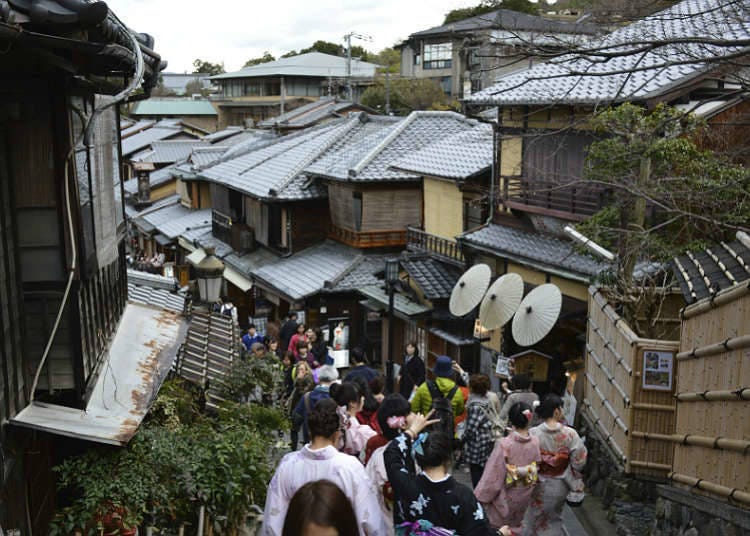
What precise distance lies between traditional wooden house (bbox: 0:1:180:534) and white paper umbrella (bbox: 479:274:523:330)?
10917mm

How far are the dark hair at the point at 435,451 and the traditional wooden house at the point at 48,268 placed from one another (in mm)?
2315

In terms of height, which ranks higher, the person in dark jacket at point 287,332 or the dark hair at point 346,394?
the dark hair at point 346,394

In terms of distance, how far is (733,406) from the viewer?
757 cm

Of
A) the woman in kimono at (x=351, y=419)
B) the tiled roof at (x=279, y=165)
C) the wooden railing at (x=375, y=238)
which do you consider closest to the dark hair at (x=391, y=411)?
the woman in kimono at (x=351, y=419)

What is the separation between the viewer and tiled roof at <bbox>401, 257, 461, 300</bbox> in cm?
2128

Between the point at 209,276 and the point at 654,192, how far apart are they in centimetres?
701

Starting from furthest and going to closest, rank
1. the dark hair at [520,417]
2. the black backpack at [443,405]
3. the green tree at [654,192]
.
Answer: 1. the green tree at [654,192]
2. the black backpack at [443,405]
3. the dark hair at [520,417]

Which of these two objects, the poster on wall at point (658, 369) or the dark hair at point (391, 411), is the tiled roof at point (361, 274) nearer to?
the poster on wall at point (658, 369)

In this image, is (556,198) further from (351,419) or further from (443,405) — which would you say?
(351,419)

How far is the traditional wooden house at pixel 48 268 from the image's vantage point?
579 cm

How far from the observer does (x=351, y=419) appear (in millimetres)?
8617

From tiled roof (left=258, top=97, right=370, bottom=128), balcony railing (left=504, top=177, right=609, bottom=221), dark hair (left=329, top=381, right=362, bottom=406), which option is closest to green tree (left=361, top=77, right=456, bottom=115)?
tiled roof (left=258, top=97, right=370, bottom=128)

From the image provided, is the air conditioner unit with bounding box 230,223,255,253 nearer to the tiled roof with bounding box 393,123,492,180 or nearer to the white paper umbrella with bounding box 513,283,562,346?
the tiled roof with bounding box 393,123,492,180

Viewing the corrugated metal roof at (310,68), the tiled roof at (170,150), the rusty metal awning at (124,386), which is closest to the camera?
the rusty metal awning at (124,386)
